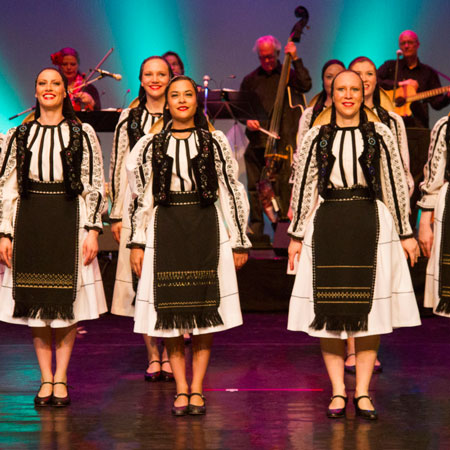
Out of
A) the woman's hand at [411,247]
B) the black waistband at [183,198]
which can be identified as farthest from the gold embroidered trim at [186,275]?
the woman's hand at [411,247]

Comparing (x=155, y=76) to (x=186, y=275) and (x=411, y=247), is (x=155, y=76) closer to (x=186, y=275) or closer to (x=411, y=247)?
(x=186, y=275)

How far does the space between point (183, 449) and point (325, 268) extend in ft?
3.28

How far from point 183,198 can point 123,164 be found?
0.90 metres

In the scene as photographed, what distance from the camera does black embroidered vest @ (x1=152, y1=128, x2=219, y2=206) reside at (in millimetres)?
4039

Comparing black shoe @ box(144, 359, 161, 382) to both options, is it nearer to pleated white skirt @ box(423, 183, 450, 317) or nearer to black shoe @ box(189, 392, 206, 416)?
black shoe @ box(189, 392, 206, 416)

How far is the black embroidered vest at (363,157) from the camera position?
3.95 metres

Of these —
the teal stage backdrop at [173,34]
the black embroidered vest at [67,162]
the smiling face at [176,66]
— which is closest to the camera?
the black embroidered vest at [67,162]

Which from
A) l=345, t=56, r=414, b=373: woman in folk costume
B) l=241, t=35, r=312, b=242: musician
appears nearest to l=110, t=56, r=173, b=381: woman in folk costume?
l=345, t=56, r=414, b=373: woman in folk costume

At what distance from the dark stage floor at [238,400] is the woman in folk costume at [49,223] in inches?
12.8

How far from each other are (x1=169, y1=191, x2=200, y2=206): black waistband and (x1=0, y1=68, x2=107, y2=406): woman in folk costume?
0.39m

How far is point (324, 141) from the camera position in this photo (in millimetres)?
4020

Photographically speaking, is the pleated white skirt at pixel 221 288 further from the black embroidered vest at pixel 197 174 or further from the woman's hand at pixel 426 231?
the woman's hand at pixel 426 231

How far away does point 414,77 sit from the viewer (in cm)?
752

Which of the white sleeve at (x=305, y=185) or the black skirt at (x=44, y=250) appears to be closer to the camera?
the white sleeve at (x=305, y=185)
